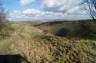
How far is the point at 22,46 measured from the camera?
70.1 ft

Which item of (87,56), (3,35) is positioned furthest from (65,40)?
(3,35)

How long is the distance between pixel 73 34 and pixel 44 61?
904 centimetres

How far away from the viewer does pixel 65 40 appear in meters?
21.1

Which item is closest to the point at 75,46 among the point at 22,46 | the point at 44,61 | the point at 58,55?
the point at 58,55

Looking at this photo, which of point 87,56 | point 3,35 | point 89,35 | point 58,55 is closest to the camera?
point 87,56

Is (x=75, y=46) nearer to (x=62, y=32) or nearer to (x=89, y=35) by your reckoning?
(x=89, y=35)

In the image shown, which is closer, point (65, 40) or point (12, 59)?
point (12, 59)

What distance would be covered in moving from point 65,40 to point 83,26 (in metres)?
5.96

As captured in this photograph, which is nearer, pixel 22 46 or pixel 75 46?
pixel 75 46

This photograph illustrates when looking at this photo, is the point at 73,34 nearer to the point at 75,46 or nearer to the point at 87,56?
the point at 75,46

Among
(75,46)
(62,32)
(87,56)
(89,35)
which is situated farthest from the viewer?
(62,32)

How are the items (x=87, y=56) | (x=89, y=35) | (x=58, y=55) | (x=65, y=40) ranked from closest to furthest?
(x=87, y=56) → (x=58, y=55) → (x=65, y=40) → (x=89, y=35)

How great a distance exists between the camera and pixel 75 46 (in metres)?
18.5

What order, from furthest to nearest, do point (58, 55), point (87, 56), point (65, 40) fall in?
point (65, 40), point (58, 55), point (87, 56)
